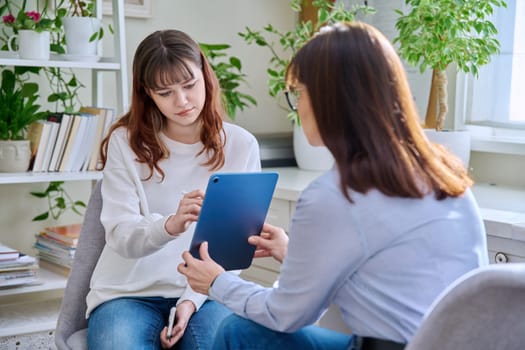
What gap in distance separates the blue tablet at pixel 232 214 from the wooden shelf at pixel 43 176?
110 centimetres

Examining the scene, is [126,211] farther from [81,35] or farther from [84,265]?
[81,35]

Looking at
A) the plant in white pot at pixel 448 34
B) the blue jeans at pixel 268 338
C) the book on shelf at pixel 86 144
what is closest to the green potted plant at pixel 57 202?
the book on shelf at pixel 86 144

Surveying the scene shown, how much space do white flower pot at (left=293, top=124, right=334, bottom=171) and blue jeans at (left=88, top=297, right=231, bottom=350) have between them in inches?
50.8

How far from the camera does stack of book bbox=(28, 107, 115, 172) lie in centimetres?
255

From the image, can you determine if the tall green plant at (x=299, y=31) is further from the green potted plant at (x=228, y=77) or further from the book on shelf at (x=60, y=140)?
the book on shelf at (x=60, y=140)

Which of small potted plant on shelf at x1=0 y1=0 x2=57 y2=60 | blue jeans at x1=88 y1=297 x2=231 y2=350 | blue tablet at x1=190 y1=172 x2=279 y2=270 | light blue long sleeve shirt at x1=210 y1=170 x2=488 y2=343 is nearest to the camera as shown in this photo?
light blue long sleeve shirt at x1=210 y1=170 x2=488 y2=343

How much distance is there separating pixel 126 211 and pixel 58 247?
993mm

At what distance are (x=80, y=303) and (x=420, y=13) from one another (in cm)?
132

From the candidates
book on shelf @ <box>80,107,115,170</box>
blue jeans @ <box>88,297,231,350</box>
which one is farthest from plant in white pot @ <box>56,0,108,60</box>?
blue jeans @ <box>88,297,231,350</box>

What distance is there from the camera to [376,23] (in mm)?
3031

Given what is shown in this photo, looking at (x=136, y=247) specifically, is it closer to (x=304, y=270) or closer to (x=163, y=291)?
(x=163, y=291)

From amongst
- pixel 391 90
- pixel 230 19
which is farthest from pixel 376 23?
pixel 391 90

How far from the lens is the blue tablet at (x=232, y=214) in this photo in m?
1.48

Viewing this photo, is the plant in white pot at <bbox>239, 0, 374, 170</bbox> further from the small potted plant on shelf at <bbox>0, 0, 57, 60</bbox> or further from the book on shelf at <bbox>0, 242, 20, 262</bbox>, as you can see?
the book on shelf at <bbox>0, 242, 20, 262</bbox>
